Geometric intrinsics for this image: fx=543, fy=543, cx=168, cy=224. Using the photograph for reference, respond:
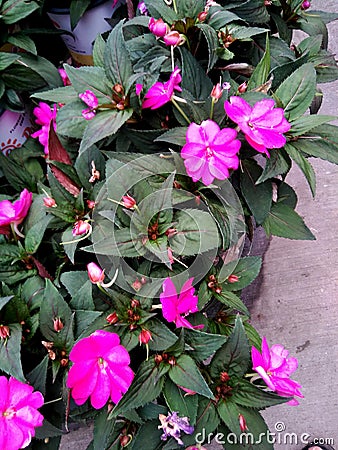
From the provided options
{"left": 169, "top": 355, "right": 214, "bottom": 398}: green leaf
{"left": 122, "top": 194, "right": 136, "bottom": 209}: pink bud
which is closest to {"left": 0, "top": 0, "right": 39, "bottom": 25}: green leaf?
{"left": 122, "top": 194, "right": 136, "bottom": 209}: pink bud

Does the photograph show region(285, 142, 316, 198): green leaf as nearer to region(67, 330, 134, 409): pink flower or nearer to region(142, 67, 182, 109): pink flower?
region(142, 67, 182, 109): pink flower

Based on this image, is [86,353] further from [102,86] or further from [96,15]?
[96,15]

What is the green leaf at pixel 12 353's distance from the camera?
2.76ft

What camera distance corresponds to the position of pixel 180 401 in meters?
0.89

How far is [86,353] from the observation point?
2.56 ft

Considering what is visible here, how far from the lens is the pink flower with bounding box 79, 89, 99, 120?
3.11ft

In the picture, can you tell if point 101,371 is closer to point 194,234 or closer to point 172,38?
point 194,234

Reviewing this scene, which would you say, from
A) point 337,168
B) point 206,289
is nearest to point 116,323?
point 206,289

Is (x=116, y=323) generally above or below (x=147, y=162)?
below

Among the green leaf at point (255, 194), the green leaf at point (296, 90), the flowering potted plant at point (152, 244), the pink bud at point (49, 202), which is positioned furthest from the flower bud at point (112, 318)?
the green leaf at point (296, 90)

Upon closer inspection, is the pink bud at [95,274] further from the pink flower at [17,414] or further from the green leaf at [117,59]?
the green leaf at [117,59]

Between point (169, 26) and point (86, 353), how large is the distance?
0.67 meters

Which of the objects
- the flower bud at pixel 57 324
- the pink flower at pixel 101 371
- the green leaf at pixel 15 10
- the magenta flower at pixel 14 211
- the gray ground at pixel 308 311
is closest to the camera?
the pink flower at pixel 101 371

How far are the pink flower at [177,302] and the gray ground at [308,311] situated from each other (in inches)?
26.5
